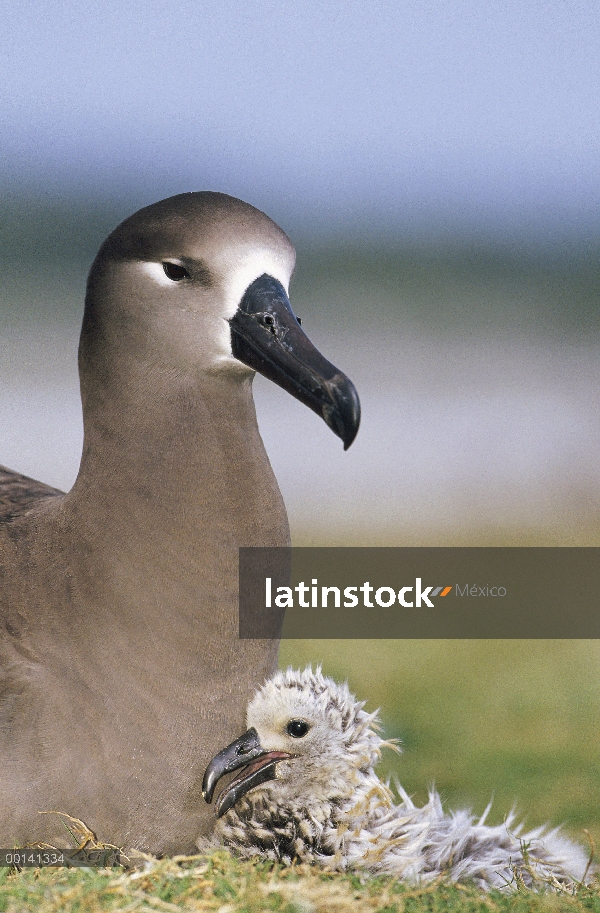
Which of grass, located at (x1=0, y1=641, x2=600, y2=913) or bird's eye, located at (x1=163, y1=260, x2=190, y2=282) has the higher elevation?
bird's eye, located at (x1=163, y1=260, x2=190, y2=282)

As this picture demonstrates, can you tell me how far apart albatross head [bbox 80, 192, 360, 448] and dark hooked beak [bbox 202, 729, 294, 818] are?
1.06 m

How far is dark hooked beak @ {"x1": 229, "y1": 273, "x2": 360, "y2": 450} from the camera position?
3381 mm

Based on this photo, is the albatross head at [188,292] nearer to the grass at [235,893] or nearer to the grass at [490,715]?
the grass at [235,893]

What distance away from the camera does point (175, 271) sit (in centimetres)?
370

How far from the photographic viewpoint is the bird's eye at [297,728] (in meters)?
3.73

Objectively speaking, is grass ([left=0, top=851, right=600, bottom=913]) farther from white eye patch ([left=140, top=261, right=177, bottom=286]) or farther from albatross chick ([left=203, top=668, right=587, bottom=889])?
white eye patch ([left=140, top=261, right=177, bottom=286])

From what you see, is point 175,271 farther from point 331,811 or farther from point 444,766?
point 444,766

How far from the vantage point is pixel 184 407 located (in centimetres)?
367

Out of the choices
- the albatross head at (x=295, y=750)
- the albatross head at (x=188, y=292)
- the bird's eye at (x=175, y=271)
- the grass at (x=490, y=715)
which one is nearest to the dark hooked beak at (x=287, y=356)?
the albatross head at (x=188, y=292)

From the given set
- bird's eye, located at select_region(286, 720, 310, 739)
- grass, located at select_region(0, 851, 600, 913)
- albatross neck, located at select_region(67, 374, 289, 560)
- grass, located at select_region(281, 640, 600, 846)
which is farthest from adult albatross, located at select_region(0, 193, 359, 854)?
grass, located at select_region(281, 640, 600, 846)

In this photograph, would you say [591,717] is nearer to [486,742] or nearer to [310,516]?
[486,742]

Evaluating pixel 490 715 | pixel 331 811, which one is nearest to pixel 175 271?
pixel 331 811

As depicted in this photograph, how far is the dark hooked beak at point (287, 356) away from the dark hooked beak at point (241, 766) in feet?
3.09

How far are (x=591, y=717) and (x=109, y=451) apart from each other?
3.77m
